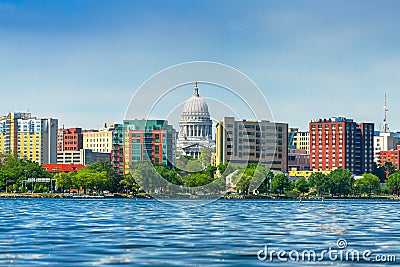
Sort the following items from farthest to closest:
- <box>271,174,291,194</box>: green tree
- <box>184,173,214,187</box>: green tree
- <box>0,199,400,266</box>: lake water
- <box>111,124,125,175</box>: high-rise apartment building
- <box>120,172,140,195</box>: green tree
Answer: <box>111,124,125,175</box>: high-rise apartment building
<box>271,174,291,194</box>: green tree
<box>120,172,140,195</box>: green tree
<box>184,173,214,187</box>: green tree
<box>0,199,400,266</box>: lake water

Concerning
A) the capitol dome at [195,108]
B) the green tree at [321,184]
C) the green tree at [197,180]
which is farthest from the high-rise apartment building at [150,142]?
the green tree at [321,184]

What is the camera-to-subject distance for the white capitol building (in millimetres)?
180750

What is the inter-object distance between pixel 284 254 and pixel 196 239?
22.3ft

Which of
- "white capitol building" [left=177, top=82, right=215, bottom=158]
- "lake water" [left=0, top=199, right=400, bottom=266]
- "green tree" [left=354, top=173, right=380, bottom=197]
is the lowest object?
"green tree" [left=354, top=173, right=380, bottom=197]

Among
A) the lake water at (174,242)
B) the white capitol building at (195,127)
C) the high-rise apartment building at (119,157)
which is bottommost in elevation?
the lake water at (174,242)

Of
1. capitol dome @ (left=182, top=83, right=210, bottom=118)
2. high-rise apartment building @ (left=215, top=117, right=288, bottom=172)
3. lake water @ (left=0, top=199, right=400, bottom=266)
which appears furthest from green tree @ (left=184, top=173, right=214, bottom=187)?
lake water @ (left=0, top=199, right=400, bottom=266)

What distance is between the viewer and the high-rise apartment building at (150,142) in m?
175

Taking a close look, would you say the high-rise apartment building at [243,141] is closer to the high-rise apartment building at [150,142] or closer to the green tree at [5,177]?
the high-rise apartment building at [150,142]

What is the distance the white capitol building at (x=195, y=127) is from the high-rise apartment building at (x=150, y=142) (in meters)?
2.44

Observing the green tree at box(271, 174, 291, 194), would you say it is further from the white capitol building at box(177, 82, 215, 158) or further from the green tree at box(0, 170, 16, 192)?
the green tree at box(0, 170, 16, 192)

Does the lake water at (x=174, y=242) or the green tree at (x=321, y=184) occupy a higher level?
the lake water at (x=174, y=242)

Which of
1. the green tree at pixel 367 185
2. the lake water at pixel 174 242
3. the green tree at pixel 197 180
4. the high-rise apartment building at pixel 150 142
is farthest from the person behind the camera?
the high-rise apartment building at pixel 150 142

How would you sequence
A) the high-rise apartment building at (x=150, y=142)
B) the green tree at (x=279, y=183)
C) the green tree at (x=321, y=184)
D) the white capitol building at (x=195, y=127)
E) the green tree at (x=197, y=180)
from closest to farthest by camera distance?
the green tree at (x=197, y=180)
the green tree at (x=279, y=183)
the green tree at (x=321, y=184)
the high-rise apartment building at (x=150, y=142)
the white capitol building at (x=195, y=127)

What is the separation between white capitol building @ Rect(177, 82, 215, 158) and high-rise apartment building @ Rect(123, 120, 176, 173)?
8.02 ft
